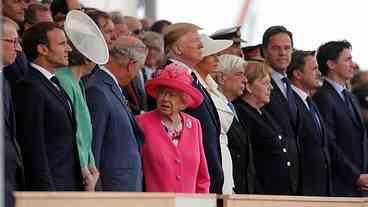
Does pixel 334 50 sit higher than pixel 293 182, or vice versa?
pixel 334 50

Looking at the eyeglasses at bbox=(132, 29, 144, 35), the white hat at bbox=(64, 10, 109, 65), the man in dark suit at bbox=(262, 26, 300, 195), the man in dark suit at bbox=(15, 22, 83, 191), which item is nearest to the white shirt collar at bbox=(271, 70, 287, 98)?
the man in dark suit at bbox=(262, 26, 300, 195)

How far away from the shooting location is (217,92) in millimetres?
8914

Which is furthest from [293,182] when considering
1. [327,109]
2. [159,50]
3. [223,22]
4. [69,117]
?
[223,22]

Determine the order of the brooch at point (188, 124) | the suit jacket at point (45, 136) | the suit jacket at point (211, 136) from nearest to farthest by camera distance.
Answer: the suit jacket at point (45, 136) < the brooch at point (188, 124) < the suit jacket at point (211, 136)

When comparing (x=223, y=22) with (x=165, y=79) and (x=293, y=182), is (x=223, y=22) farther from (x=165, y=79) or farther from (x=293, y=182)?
(x=165, y=79)

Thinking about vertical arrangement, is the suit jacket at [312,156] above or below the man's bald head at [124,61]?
below

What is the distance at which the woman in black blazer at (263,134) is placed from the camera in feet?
30.5

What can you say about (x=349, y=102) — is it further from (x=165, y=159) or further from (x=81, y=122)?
(x=81, y=122)

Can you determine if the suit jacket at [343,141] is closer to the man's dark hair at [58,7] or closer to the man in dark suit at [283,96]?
the man in dark suit at [283,96]

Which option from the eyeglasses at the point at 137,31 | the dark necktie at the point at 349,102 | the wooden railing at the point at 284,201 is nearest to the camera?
the wooden railing at the point at 284,201

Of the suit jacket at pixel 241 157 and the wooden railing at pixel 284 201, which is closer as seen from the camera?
the wooden railing at pixel 284 201

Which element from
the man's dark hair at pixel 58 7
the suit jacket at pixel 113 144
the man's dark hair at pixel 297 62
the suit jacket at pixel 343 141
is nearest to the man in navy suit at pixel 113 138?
the suit jacket at pixel 113 144

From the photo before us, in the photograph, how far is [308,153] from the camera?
9773 mm

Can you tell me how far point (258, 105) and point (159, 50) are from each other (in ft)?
4.75
